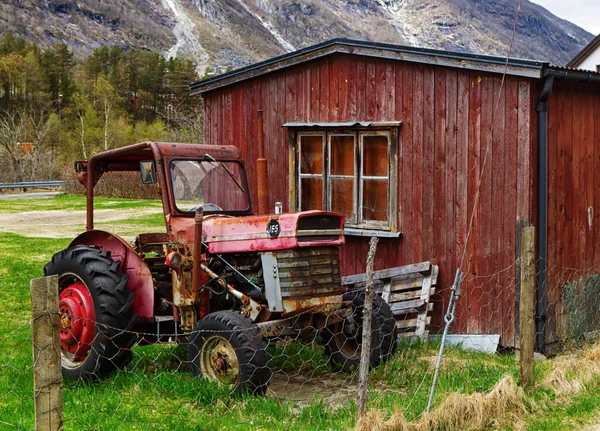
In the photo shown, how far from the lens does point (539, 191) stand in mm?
8773

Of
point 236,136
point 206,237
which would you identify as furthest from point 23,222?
point 206,237

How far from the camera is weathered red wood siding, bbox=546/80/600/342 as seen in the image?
9141 mm

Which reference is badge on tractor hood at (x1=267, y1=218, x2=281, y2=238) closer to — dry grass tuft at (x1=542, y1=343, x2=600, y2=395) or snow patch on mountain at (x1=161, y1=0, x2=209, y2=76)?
dry grass tuft at (x1=542, y1=343, x2=600, y2=395)

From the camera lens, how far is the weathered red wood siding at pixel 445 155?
8.79m

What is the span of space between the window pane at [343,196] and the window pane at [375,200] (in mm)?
173

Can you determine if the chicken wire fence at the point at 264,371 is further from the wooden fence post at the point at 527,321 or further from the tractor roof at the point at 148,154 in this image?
the tractor roof at the point at 148,154

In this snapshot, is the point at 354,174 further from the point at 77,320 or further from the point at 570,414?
the point at 570,414

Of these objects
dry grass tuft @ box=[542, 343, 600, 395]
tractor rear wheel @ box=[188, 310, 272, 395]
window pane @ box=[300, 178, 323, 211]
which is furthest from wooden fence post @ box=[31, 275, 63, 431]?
window pane @ box=[300, 178, 323, 211]

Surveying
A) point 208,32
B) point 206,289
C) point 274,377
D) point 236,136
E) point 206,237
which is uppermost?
point 208,32

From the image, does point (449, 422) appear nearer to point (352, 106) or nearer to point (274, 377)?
Answer: point (274, 377)

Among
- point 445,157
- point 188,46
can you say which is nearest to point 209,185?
point 445,157

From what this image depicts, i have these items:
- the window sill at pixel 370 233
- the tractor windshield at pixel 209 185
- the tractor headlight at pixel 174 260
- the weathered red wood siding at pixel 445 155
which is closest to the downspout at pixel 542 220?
the weathered red wood siding at pixel 445 155

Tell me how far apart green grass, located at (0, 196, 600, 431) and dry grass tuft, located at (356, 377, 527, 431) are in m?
0.14

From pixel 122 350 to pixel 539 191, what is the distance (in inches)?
195
